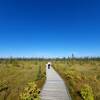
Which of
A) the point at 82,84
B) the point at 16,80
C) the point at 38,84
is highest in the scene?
the point at 38,84

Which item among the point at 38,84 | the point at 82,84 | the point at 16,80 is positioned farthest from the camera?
the point at 16,80

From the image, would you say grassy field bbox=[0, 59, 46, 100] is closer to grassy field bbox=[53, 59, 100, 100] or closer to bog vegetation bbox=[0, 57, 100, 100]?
bog vegetation bbox=[0, 57, 100, 100]

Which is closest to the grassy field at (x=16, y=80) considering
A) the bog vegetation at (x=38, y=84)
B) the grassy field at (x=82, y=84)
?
the bog vegetation at (x=38, y=84)

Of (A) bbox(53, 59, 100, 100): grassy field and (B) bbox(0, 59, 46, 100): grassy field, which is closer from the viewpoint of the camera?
(A) bbox(53, 59, 100, 100): grassy field

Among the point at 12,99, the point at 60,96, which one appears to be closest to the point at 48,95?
the point at 60,96

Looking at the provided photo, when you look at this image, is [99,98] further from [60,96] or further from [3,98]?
[3,98]

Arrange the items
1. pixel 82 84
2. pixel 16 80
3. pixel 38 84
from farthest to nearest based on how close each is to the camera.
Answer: pixel 16 80 < pixel 82 84 < pixel 38 84

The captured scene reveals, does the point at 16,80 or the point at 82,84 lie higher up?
the point at 82,84

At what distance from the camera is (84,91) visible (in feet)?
47.6

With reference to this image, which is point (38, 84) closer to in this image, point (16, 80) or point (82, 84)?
point (82, 84)

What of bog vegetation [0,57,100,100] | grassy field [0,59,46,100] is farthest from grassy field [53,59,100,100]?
grassy field [0,59,46,100]

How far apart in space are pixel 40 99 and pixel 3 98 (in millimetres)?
6624

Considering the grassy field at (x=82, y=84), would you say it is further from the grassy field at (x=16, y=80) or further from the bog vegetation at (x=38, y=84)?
the grassy field at (x=16, y=80)

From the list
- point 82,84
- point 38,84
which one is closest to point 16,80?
point 38,84
